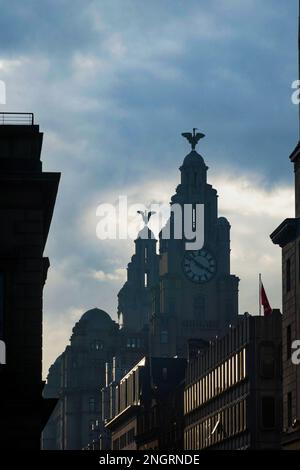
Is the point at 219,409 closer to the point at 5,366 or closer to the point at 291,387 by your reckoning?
the point at 291,387

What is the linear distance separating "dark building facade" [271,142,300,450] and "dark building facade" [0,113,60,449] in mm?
39838

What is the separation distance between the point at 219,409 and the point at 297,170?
148 ft

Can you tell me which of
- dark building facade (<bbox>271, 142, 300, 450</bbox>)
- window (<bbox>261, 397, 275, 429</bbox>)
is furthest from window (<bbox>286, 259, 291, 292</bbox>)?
window (<bbox>261, 397, 275, 429</bbox>)

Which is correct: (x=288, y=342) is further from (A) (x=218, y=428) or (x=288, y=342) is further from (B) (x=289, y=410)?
(A) (x=218, y=428)

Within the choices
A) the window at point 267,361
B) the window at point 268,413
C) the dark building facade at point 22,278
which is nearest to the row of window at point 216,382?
the window at point 267,361

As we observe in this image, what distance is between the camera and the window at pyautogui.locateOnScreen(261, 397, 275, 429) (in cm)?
12988

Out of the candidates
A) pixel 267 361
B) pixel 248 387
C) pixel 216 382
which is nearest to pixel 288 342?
→ pixel 267 361

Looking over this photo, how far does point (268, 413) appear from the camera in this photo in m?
130

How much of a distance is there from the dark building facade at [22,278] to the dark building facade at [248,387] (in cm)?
6336

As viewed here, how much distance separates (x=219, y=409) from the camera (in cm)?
14762

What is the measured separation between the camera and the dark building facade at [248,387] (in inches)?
5123

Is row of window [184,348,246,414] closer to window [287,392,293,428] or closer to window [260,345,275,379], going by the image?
window [260,345,275,379]

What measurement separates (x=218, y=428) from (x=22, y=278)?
83.3 meters
